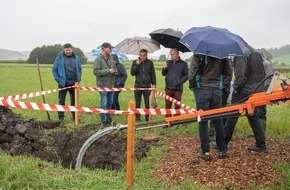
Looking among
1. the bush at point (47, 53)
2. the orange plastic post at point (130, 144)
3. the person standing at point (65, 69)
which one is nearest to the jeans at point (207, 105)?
the orange plastic post at point (130, 144)

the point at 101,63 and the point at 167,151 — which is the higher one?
the point at 101,63

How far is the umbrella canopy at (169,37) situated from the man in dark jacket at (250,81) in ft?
6.63

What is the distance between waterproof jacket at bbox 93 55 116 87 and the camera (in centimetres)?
788

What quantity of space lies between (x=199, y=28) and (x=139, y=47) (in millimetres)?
3422

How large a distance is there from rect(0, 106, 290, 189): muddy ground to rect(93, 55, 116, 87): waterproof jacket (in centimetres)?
135

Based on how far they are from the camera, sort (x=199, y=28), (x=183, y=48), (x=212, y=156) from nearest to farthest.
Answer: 1. (x=199, y=28)
2. (x=212, y=156)
3. (x=183, y=48)

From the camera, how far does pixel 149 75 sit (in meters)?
8.33

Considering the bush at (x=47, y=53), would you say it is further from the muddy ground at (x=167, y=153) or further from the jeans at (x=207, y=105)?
the jeans at (x=207, y=105)

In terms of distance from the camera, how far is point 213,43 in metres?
4.32

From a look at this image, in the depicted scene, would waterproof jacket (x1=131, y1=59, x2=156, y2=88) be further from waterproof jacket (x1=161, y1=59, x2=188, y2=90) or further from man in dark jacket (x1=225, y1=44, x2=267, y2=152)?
man in dark jacket (x1=225, y1=44, x2=267, y2=152)

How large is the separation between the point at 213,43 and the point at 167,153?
216 centimetres

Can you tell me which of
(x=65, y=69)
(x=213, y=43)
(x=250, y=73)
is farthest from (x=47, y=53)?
(x=213, y=43)

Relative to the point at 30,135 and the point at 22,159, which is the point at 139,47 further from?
the point at 22,159

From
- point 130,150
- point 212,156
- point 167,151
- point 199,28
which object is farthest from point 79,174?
point 199,28
